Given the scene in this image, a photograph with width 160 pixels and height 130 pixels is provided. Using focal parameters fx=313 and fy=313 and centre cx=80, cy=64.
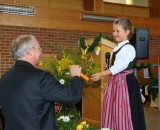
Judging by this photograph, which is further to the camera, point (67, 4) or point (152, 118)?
point (67, 4)

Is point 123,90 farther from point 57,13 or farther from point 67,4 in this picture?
point 67,4

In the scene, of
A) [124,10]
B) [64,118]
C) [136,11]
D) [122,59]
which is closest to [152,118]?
[122,59]

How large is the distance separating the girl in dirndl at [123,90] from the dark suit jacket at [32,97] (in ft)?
3.31

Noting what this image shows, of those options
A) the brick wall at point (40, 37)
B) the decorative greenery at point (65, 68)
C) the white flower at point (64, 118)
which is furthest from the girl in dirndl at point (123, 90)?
the brick wall at point (40, 37)

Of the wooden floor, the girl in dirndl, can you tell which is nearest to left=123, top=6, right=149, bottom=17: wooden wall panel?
the wooden floor

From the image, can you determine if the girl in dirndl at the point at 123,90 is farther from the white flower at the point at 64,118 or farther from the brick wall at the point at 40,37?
the brick wall at the point at 40,37

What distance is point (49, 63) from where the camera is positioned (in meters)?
2.04

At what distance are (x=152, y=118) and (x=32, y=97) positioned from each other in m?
4.06

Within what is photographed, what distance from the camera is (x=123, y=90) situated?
2449 millimetres

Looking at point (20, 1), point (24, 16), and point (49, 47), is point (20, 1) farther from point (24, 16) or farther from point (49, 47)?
point (49, 47)

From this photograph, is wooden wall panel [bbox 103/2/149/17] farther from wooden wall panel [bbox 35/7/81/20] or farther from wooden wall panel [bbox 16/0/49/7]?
wooden wall panel [bbox 16/0/49/7]

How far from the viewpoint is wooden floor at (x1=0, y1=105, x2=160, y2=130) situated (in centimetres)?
441

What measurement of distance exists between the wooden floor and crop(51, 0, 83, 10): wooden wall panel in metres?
3.39

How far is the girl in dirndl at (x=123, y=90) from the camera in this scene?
243 cm
